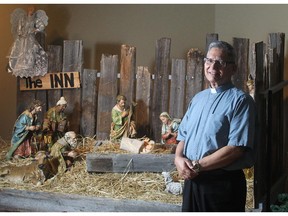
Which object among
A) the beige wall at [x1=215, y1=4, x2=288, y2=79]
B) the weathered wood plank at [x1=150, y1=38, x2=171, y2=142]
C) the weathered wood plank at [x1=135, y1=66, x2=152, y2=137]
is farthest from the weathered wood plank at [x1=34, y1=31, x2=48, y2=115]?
the beige wall at [x1=215, y1=4, x2=288, y2=79]

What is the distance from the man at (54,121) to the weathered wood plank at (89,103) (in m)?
0.17

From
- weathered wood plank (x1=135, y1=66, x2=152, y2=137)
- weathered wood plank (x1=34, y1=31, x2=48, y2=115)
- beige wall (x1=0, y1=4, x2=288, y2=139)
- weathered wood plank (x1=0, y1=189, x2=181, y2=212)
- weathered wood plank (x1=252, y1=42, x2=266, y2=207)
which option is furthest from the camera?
beige wall (x1=0, y1=4, x2=288, y2=139)

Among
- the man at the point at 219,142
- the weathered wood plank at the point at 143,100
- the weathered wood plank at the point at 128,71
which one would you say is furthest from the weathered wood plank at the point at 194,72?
the man at the point at 219,142

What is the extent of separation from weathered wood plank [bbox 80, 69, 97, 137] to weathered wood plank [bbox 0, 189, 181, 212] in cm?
74

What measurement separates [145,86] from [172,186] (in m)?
0.84

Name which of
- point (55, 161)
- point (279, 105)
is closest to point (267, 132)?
point (279, 105)

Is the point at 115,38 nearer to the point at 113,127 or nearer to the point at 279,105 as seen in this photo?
the point at 113,127

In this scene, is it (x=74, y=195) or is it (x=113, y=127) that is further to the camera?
(x=113, y=127)

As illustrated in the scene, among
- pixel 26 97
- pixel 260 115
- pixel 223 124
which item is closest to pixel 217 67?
pixel 223 124

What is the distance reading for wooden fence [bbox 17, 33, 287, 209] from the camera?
10.9 ft

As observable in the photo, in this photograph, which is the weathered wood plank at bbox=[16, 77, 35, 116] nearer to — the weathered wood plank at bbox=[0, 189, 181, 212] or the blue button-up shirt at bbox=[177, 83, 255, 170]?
the weathered wood plank at bbox=[0, 189, 181, 212]

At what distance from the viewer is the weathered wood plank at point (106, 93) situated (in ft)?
11.7

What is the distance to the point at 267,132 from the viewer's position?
2785 mm

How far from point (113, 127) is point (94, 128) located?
0.60 ft
